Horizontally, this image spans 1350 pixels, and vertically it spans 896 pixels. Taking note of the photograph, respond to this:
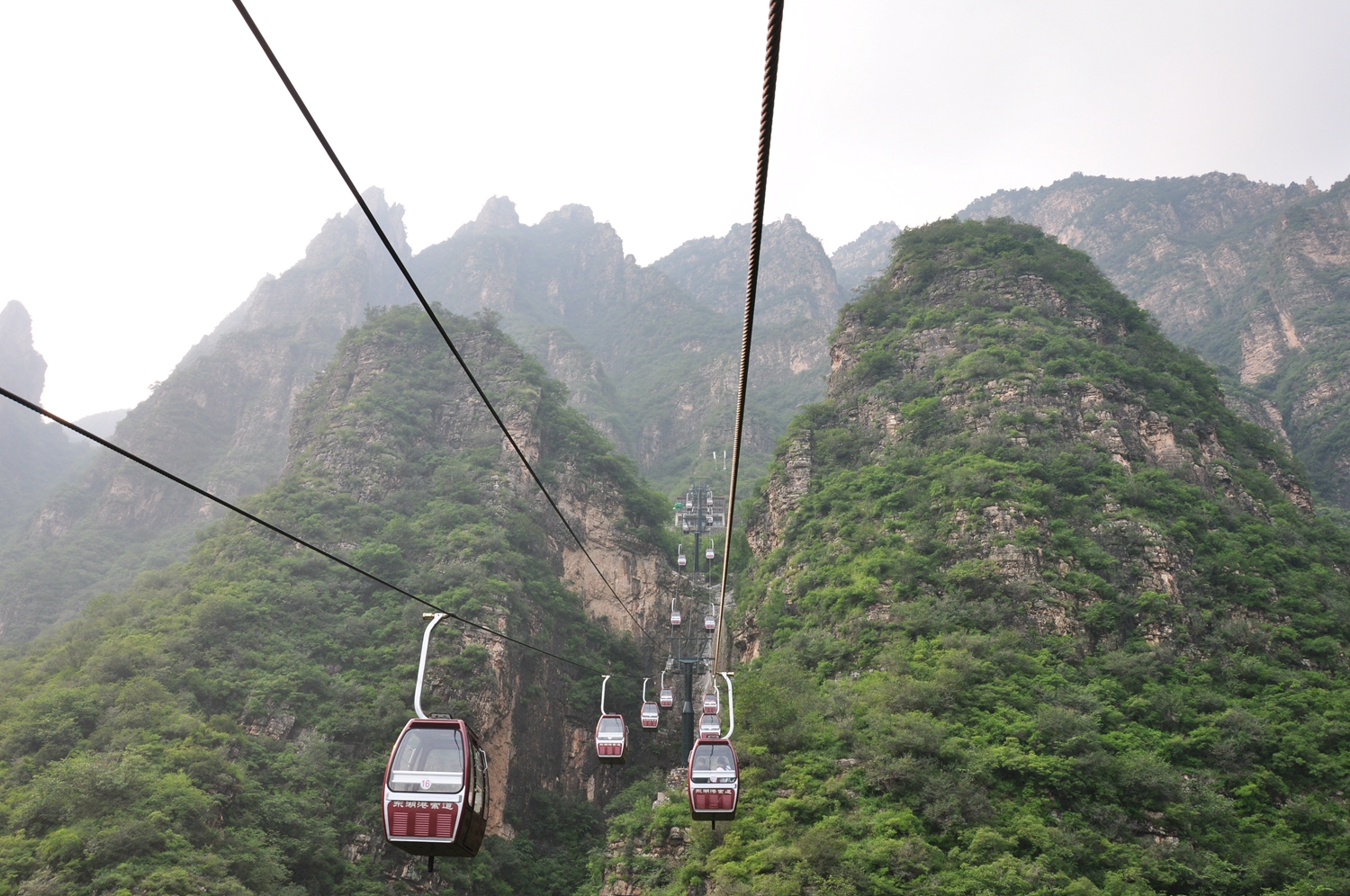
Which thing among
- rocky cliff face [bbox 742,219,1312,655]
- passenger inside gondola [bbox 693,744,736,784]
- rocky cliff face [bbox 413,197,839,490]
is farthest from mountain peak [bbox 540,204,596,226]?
passenger inside gondola [bbox 693,744,736,784]

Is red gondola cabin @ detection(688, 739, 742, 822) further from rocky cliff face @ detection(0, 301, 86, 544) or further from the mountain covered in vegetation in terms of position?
rocky cliff face @ detection(0, 301, 86, 544)

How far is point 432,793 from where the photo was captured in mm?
7734

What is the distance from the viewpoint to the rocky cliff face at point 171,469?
49.0 meters

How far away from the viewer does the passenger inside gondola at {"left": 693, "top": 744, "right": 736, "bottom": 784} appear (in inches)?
455

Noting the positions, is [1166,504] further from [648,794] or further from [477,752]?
[477,752]

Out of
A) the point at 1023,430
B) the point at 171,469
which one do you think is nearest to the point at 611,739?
the point at 1023,430

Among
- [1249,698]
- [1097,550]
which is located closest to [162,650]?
[1097,550]

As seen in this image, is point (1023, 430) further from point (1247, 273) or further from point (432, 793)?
point (1247, 273)

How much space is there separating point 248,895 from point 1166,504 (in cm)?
2859

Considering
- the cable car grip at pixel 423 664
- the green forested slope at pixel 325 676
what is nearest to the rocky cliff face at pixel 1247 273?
the green forested slope at pixel 325 676

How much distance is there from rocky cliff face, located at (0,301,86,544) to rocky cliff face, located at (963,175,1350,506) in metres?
112

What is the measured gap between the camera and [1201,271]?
7625 centimetres

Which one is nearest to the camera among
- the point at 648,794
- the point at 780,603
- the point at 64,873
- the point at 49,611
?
the point at 64,873

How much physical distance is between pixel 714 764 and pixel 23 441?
112m
